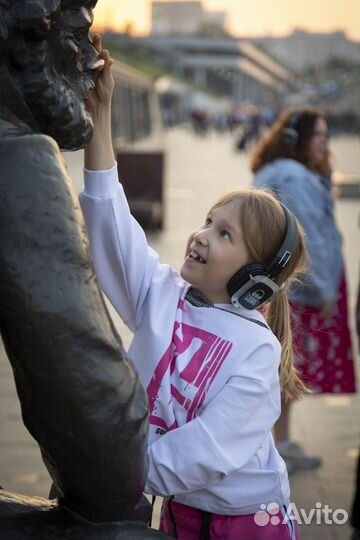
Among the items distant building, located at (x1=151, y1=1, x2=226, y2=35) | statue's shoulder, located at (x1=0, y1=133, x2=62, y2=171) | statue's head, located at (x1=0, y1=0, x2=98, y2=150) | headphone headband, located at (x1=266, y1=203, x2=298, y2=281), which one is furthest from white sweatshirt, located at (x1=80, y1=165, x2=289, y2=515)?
distant building, located at (x1=151, y1=1, x2=226, y2=35)

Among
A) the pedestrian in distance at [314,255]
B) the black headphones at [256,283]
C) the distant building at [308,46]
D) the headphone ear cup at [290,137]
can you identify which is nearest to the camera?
the black headphones at [256,283]

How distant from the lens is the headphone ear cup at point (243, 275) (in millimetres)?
1704

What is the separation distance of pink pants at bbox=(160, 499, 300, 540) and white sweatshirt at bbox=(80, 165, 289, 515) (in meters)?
0.02

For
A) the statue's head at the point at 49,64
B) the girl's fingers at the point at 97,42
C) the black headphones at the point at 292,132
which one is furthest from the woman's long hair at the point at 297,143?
the statue's head at the point at 49,64

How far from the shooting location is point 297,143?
4.25 m

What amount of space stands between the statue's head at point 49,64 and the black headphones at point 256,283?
0.47 m

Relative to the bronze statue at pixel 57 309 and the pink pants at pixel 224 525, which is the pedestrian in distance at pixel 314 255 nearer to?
the pink pants at pixel 224 525

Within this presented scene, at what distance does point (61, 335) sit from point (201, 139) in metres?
47.7

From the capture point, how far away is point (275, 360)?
5.51ft

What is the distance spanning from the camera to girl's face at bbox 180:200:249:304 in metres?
1.72

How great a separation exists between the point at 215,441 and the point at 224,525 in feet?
0.94

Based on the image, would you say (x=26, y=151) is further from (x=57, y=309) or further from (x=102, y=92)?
(x=102, y=92)

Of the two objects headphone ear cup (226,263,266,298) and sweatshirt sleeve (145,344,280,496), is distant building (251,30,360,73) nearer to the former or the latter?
headphone ear cup (226,263,266,298)

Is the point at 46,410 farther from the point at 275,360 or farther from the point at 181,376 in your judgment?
the point at 275,360
